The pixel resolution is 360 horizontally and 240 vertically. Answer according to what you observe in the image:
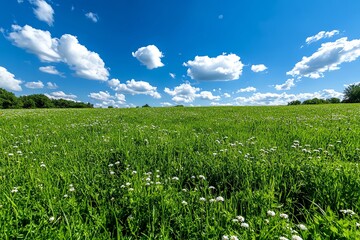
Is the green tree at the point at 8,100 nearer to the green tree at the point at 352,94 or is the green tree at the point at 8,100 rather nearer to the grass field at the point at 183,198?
the grass field at the point at 183,198

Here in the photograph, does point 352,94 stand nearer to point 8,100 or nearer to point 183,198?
point 183,198

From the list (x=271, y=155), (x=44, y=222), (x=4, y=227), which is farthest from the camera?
(x=271, y=155)

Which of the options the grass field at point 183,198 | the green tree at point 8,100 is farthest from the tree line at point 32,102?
the grass field at point 183,198

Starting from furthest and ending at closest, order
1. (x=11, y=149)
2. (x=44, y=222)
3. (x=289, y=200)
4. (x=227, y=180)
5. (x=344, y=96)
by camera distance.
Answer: (x=344, y=96) < (x=11, y=149) < (x=227, y=180) < (x=289, y=200) < (x=44, y=222)

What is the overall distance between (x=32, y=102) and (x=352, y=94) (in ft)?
610

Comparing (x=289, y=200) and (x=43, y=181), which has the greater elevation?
(x=43, y=181)

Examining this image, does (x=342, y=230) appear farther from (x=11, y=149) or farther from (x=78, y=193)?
(x=11, y=149)

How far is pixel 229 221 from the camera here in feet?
7.24

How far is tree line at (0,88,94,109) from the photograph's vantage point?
113m

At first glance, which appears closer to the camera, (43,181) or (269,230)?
(269,230)

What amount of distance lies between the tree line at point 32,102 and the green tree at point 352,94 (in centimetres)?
15064

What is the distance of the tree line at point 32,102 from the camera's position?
371ft

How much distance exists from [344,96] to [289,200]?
478 ft

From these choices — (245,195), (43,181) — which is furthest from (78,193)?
(245,195)
